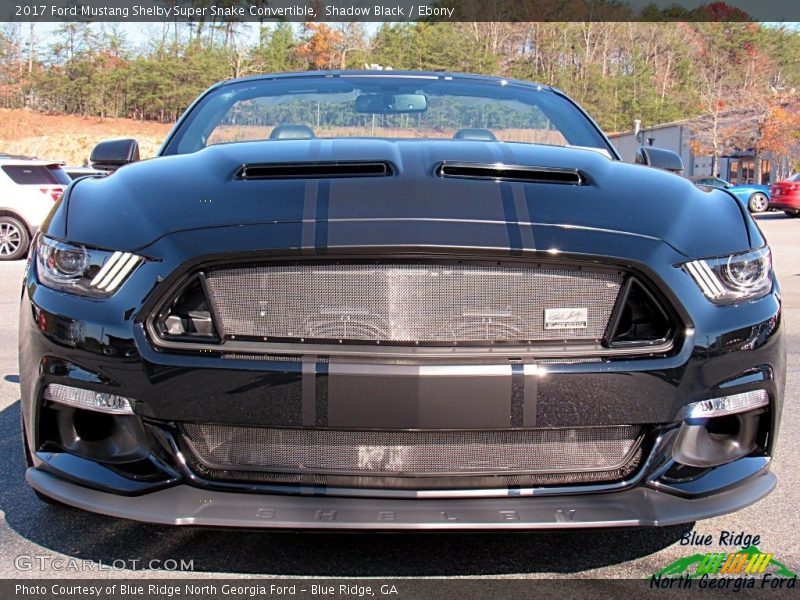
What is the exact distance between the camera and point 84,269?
220 cm

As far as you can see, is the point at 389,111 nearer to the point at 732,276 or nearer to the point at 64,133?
the point at 732,276

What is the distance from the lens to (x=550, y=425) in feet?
6.80

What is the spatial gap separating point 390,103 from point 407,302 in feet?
6.47

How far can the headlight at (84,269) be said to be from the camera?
7.06 feet

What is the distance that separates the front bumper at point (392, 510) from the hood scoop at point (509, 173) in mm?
875

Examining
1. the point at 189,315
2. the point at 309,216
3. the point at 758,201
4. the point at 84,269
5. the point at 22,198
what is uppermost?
the point at 309,216

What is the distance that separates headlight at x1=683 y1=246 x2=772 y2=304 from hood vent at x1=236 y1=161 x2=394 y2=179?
88 centimetres

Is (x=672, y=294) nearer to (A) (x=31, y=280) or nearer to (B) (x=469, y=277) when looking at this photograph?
(B) (x=469, y=277)

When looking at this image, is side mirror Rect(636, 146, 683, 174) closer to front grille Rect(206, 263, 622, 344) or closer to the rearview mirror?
the rearview mirror

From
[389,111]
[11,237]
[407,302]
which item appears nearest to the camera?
[407,302]

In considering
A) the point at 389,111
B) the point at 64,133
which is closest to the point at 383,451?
the point at 389,111
